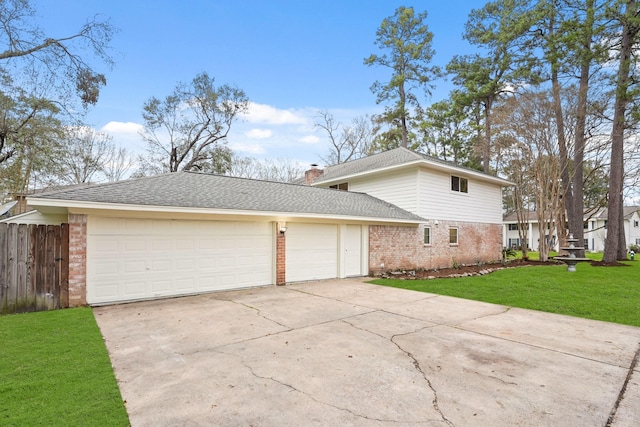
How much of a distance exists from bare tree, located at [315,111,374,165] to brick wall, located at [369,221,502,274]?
15.2 meters

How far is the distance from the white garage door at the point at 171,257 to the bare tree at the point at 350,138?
2127 cm

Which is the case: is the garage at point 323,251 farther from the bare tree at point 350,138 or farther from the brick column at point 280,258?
the bare tree at point 350,138

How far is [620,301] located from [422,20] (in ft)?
82.6

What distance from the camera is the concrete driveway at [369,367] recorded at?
9.50ft

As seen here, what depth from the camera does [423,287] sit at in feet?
32.4

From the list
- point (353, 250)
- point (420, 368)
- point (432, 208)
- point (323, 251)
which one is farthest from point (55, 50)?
point (420, 368)

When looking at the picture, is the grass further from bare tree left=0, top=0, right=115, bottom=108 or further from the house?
bare tree left=0, top=0, right=115, bottom=108

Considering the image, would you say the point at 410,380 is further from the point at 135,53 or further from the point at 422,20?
the point at 422,20

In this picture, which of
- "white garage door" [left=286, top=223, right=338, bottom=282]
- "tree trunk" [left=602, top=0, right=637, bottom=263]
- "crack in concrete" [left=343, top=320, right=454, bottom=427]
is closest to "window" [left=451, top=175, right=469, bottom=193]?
"tree trunk" [left=602, top=0, right=637, bottom=263]

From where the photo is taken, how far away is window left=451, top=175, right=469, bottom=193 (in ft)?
49.7

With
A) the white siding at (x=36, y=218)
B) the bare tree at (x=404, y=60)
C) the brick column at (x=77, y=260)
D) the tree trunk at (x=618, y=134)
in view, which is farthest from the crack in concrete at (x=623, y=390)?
the bare tree at (x=404, y=60)

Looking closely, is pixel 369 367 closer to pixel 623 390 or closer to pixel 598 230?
pixel 623 390

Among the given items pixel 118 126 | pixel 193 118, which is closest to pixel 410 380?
pixel 193 118

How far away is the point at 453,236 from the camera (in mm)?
15055
